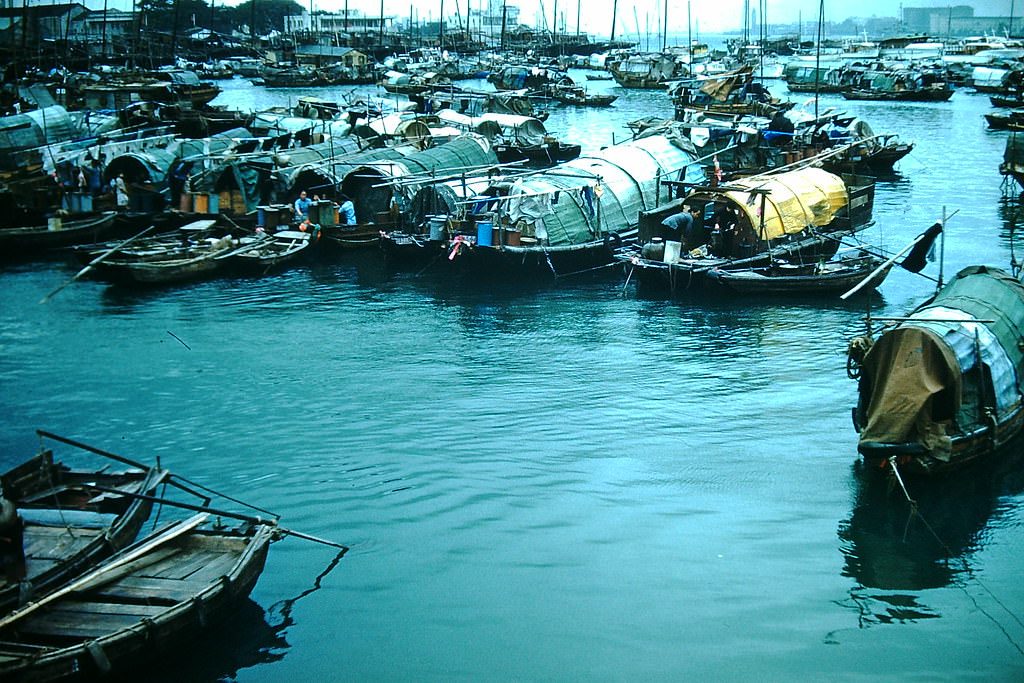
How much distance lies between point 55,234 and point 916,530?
31.1 m

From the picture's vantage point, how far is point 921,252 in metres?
25.3

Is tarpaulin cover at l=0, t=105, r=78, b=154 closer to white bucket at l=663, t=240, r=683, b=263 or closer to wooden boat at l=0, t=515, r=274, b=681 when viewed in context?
white bucket at l=663, t=240, r=683, b=263

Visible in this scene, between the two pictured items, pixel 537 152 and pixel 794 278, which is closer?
pixel 794 278

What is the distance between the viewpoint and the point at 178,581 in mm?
12422

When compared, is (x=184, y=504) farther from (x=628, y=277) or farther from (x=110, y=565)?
(x=628, y=277)

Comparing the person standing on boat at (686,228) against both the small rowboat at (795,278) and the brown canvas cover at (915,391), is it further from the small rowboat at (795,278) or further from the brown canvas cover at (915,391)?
the brown canvas cover at (915,391)

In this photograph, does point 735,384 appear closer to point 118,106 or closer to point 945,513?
point 945,513

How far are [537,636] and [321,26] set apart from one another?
542 feet

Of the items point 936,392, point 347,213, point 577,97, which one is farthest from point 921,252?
point 577,97

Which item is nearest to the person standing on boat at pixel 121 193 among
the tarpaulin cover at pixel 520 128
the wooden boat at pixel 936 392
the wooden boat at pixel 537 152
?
the wooden boat at pixel 537 152

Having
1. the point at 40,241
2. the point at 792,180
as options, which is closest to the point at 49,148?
the point at 40,241

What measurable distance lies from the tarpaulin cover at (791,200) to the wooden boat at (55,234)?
76.0 feet

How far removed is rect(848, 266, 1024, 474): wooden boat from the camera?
16234mm

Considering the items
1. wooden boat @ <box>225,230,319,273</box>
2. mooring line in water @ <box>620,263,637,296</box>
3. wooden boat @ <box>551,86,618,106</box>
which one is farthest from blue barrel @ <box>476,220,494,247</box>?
wooden boat @ <box>551,86,618,106</box>
